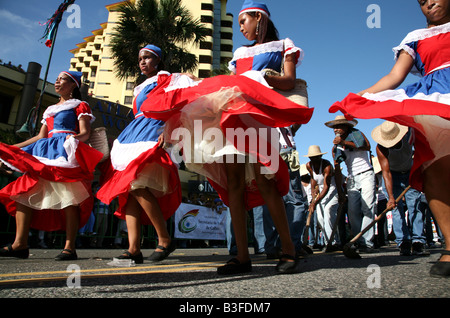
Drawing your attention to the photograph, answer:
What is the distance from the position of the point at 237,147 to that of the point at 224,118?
198mm

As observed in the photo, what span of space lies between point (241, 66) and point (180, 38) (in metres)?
16.1

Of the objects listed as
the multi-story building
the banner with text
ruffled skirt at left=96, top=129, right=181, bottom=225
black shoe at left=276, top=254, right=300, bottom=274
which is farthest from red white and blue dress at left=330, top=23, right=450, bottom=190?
the multi-story building

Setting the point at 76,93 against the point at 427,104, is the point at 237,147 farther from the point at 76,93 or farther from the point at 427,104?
the point at 76,93

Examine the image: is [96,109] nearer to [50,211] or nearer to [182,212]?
[182,212]

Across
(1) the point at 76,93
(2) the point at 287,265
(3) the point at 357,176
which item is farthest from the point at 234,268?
(3) the point at 357,176

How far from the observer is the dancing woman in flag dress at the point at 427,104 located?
1842 mm

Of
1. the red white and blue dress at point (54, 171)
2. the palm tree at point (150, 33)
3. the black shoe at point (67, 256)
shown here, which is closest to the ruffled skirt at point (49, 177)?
the red white and blue dress at point (54, 171)

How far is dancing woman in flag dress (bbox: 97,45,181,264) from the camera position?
9.68 feet

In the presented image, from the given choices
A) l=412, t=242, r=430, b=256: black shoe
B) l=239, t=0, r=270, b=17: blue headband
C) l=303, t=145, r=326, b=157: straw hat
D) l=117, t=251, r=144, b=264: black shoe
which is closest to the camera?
l=239, t=0, r=270, b=17: blue headband

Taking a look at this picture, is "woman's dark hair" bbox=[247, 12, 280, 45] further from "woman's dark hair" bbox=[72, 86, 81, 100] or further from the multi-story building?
the multi-story building

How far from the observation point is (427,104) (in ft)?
5.92

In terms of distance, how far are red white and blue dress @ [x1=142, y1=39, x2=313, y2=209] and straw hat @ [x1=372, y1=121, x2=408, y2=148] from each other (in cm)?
277
